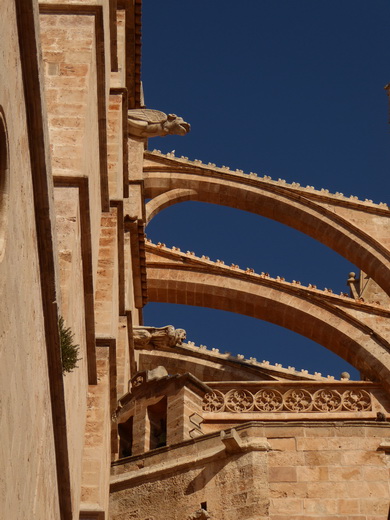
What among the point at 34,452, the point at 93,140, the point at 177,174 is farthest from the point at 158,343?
the point at 34,452

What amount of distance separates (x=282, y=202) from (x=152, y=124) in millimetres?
4006

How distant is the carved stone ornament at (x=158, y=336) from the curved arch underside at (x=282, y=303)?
77.9 inches

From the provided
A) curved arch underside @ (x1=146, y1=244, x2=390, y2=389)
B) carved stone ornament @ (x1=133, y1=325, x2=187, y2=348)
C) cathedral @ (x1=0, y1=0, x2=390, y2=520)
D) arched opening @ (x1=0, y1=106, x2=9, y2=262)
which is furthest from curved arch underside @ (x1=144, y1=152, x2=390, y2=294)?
arched opening @ (x1=0, y1=106, x2=9, y2=262)

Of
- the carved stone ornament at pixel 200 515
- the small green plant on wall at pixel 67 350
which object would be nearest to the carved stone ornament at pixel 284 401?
the carved stone ornament at pixel 200 515

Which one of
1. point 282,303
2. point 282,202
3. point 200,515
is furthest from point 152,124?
point 200,515

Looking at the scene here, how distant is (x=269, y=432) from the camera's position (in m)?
11.6

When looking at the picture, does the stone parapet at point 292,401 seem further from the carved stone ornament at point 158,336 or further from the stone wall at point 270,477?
the stone wall at point 270,477

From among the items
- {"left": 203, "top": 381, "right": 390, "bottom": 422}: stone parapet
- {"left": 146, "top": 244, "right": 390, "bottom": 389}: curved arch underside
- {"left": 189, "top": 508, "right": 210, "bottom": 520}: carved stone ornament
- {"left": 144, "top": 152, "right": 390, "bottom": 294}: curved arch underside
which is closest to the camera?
{"left": 189, "top": 508, "right": 210, "bottom": 520}: carved stone ornament

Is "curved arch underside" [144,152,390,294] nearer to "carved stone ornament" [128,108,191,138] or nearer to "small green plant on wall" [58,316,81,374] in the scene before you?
"carved stone ornament" [128,108,191,138]

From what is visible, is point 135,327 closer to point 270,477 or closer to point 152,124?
point 152,124

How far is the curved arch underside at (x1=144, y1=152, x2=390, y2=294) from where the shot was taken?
18.2 meters

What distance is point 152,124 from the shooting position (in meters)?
14.9

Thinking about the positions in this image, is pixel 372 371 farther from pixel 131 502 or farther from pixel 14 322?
pixel 14 322

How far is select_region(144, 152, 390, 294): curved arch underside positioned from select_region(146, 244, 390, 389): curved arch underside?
5.76ft
